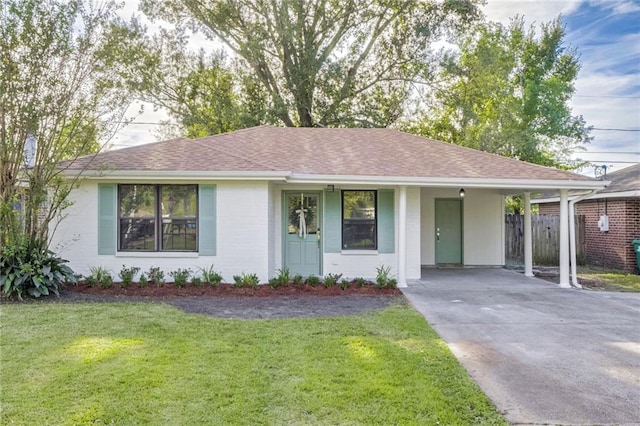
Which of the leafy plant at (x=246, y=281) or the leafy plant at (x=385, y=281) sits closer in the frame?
the leafy plant at (x=246, y=281)

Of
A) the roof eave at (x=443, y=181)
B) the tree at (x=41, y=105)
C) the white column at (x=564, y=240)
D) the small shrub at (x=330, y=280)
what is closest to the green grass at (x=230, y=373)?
the tree at (x=41, y=105)

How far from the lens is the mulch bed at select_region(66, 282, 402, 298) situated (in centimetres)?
832

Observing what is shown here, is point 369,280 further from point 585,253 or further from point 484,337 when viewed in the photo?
point 585,253

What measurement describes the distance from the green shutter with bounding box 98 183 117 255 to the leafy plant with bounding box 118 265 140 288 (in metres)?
0.52

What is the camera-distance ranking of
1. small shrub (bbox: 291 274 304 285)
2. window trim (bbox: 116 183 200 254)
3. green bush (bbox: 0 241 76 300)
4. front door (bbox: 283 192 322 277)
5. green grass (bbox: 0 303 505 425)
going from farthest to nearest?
front door (bbox: 283 192 322 277), window trim (bbox: 116 183 200 254), small shrub (bbox: 291 274 304 285), green bush (bbox: 0 241 76 300), green grass (bbox: 0 303 505 425)

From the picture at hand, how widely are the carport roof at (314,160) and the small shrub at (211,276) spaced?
82.6 inches

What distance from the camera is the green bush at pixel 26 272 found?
24.6ft

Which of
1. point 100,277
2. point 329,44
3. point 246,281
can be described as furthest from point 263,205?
point 329,44

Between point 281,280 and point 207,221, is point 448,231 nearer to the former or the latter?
point 281,280

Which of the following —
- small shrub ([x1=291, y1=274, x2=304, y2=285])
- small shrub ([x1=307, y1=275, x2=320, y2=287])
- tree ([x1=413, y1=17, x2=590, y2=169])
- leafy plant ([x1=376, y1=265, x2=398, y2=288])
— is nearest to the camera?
leafy plant ([x1=376, y1=265, x2=398, y2=288])

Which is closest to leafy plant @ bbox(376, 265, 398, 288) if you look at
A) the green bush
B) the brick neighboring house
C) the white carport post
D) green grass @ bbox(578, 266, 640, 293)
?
the white carport post

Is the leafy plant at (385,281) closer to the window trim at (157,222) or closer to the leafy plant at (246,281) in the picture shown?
the leafy plant at (246,281)

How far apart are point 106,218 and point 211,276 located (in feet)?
8.72

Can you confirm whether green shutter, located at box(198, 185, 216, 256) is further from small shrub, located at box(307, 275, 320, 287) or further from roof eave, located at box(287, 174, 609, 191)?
small shrub, located at box(307, 275, 320, 287)
